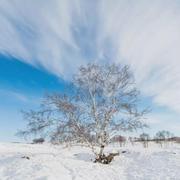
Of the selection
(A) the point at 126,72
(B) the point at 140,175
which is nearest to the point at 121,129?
(A) the point at 126,72

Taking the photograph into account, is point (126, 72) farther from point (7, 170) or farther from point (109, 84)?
point (7, 170)

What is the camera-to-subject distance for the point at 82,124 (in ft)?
55.0

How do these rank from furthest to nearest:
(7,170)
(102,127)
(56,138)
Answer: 1. (102,127)
2. (56,138)
3. (7,170)

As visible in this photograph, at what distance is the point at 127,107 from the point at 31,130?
677cm

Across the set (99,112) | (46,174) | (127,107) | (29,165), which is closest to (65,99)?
(99,112)

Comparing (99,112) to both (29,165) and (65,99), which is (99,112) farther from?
(29,165)

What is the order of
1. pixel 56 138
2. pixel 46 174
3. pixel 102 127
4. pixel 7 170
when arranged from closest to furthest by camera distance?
pixel 46 174 < pixel 7 170 < pixel 56 138 < pixel 102 127

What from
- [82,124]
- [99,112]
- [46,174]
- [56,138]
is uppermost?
[99,112]

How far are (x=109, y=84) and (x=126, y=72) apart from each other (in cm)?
158

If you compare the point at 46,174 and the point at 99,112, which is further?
the point at 99,112

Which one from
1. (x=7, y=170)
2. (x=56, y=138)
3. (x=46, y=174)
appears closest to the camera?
(x=46, y=174)

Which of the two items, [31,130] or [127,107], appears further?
[127,107]

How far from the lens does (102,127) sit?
17.1 metres

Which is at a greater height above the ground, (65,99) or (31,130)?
(65,99)
